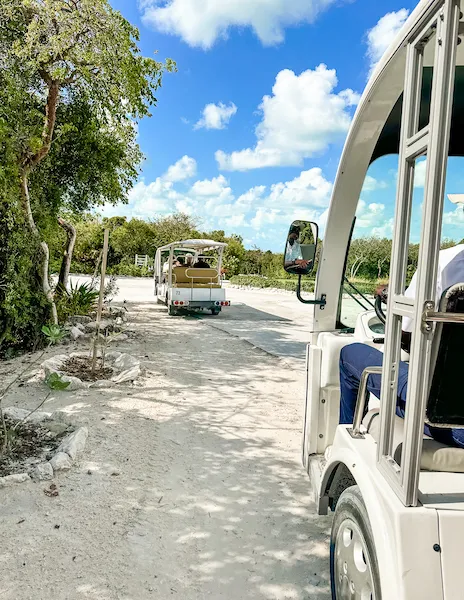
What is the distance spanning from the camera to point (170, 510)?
10.3 ft

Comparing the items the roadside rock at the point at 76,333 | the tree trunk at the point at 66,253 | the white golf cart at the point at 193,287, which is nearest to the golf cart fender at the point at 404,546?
the roadside rock at the point at 76,333

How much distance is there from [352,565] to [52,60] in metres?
8.22

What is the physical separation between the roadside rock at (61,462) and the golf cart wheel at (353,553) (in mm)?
2239

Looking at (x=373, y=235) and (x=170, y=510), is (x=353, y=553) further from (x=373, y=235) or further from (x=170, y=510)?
(x=373, y=235)

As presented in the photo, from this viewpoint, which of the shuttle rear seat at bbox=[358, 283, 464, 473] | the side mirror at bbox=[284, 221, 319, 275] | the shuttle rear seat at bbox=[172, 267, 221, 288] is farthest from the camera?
the shuttle rear seat at bbox=[172, 267, 221, 288]

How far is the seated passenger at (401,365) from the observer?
5.61 feet

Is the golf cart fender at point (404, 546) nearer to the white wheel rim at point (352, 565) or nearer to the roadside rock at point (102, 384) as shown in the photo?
the white wheel rim at point (352, 565)

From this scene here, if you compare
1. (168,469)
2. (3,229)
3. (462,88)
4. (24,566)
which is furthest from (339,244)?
(3,229)

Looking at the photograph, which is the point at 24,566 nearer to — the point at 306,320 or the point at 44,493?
the point at 44,493

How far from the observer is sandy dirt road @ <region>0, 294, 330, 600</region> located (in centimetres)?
244

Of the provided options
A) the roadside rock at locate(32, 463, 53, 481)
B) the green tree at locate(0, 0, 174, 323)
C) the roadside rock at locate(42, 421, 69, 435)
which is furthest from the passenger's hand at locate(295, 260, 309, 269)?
the green tree at locate(0, 0, 174, 323)

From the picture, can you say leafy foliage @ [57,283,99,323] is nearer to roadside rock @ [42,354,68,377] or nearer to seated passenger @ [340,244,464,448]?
roadside rock @ [42,354,68,377]

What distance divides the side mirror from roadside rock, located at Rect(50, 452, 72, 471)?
2240 mm

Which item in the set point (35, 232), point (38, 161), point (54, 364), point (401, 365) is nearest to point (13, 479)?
point (401, 365)
